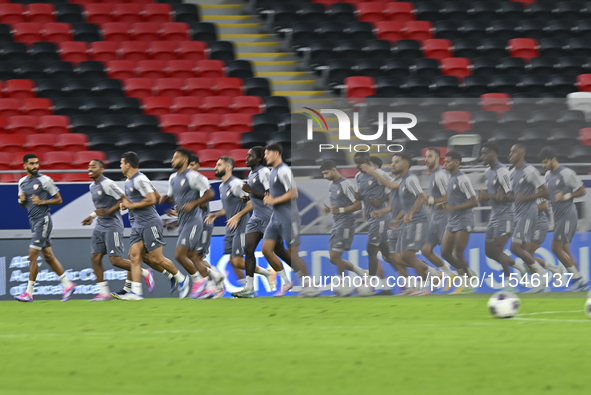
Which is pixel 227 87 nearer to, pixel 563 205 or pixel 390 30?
pixel 390 30

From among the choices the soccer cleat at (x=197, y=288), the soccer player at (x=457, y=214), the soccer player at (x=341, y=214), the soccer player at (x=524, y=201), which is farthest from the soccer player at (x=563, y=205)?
the soccer cleat at (x=197, y=288)

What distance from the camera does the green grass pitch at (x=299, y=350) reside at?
18.0 feet

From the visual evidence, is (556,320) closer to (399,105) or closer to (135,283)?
(399,105)

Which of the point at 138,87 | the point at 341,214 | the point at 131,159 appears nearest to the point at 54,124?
the point at 138,87

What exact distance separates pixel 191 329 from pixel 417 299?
13.1ft

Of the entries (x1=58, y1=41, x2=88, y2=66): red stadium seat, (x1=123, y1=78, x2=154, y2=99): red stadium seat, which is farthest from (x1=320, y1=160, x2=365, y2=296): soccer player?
(x1=58, y1=41, x2=88, y2=66): red stadium seat

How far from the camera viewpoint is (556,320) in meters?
8.84

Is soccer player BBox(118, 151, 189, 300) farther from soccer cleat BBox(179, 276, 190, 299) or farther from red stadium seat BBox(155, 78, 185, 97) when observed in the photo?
red stadium seat BBox(155, 78, 185, 97)

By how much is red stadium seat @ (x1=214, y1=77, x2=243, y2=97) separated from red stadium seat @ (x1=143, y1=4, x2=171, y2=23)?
8.99 ft

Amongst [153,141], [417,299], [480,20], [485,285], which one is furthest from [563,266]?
[480,20]

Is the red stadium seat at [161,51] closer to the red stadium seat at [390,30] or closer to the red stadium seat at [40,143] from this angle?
the red stadium seat at [40,143]

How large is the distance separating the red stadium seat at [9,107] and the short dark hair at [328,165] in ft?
25.3

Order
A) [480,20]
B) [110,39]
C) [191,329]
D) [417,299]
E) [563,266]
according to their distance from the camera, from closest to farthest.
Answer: [191,329], [417,299], [563,266], [110,39], [480,20]

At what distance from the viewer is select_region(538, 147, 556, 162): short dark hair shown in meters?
12.1
